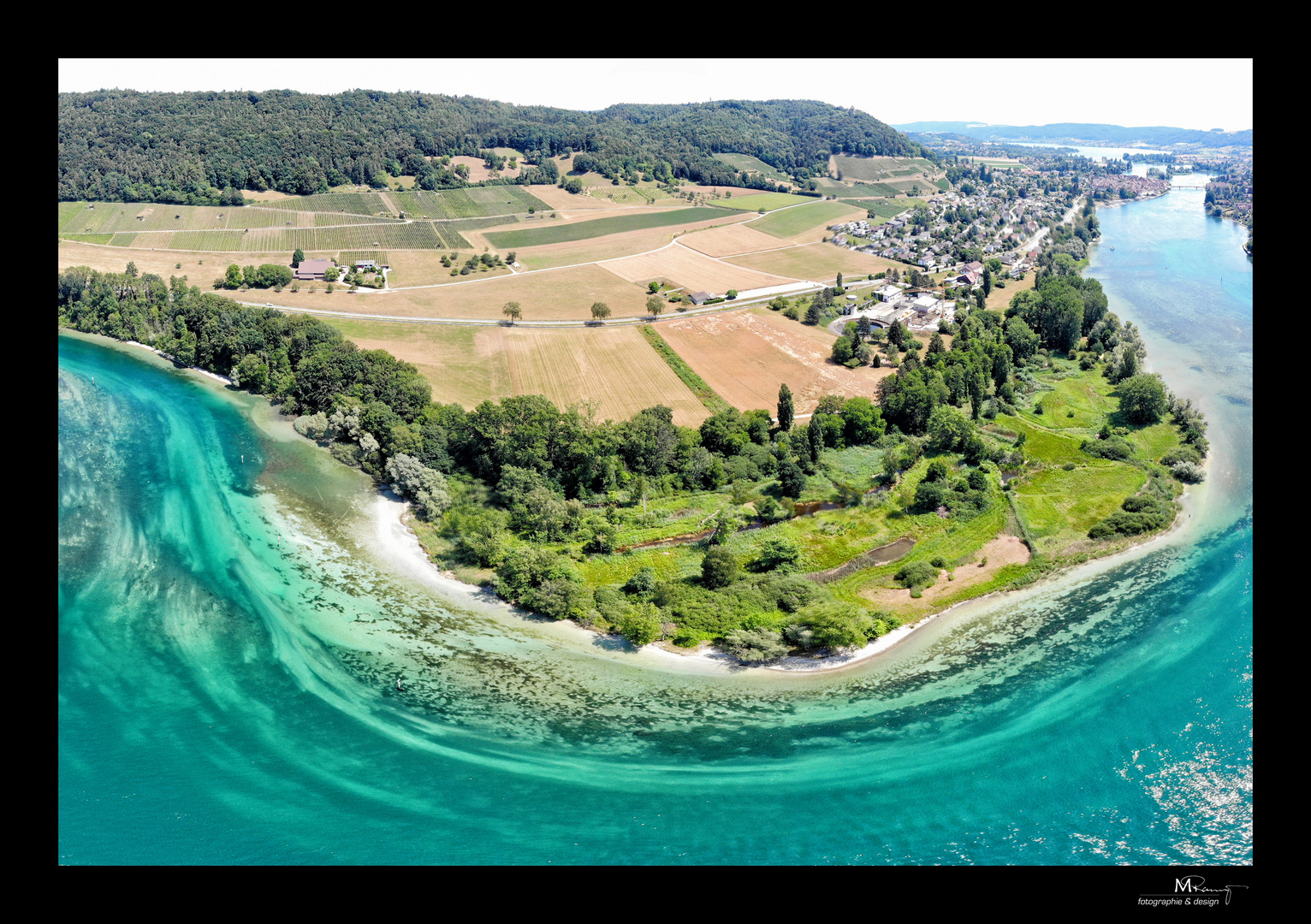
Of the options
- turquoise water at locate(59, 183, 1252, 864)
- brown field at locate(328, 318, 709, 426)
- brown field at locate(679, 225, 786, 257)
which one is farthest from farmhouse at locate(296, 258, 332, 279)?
brown field at locate(679, 225, 786, 257)

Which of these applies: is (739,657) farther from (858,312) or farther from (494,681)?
(858,312)

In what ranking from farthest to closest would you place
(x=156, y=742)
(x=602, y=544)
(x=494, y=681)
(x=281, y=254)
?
(x=281, y=254) < (x=602, y=544) < (x=494, y=681) < (x=156, y=742)

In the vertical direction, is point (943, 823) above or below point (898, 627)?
below

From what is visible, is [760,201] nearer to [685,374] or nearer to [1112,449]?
[685,374]

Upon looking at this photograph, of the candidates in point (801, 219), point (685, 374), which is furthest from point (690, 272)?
point (801, 219)

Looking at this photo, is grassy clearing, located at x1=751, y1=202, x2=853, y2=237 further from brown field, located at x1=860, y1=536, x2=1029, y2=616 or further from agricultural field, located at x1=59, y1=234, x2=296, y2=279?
brown field, located at x1=860, y1=536, x2=1029, y2=616

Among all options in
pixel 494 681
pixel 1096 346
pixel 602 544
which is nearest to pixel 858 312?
pixel 1096 346
